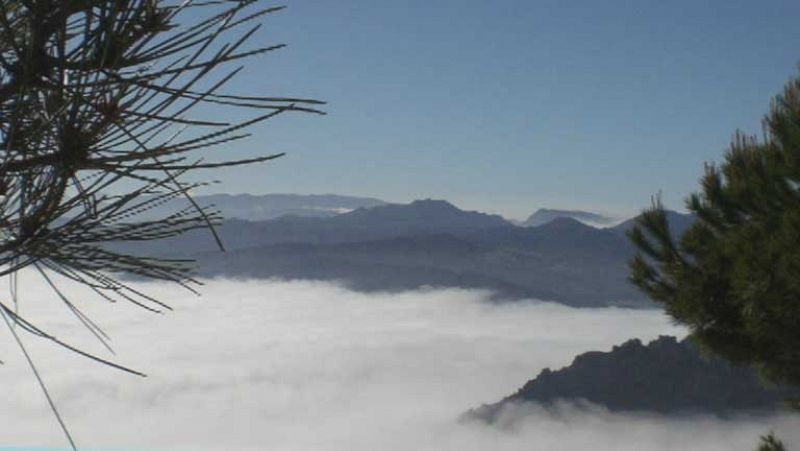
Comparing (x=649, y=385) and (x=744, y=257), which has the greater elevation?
(x=744, y=257)

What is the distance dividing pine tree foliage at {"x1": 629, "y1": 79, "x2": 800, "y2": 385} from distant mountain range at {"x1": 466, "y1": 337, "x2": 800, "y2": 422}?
17281 centimetres

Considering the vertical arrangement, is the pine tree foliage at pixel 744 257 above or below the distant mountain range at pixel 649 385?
above

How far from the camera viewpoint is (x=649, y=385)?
182500mm

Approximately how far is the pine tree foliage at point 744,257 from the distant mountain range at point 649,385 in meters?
173

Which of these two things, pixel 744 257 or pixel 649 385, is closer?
pixel 744 257

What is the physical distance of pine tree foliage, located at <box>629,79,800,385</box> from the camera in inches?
410

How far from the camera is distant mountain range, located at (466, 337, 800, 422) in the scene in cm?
17962

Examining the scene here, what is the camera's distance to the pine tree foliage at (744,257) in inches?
410

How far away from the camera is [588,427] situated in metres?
194

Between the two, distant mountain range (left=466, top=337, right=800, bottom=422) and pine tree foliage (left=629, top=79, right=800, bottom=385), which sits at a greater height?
pine tree foliage (left=629, top=79, right=800, bottom=385)

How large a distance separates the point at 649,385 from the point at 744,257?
592 feet

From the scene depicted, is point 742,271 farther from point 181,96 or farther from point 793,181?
point 181,96

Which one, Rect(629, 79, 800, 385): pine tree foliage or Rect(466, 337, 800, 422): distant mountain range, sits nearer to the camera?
Rect(629, 79, 800, 385): pine tree foliage

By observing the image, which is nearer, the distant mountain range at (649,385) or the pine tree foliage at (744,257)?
the pine tree foliage at (744,257)
